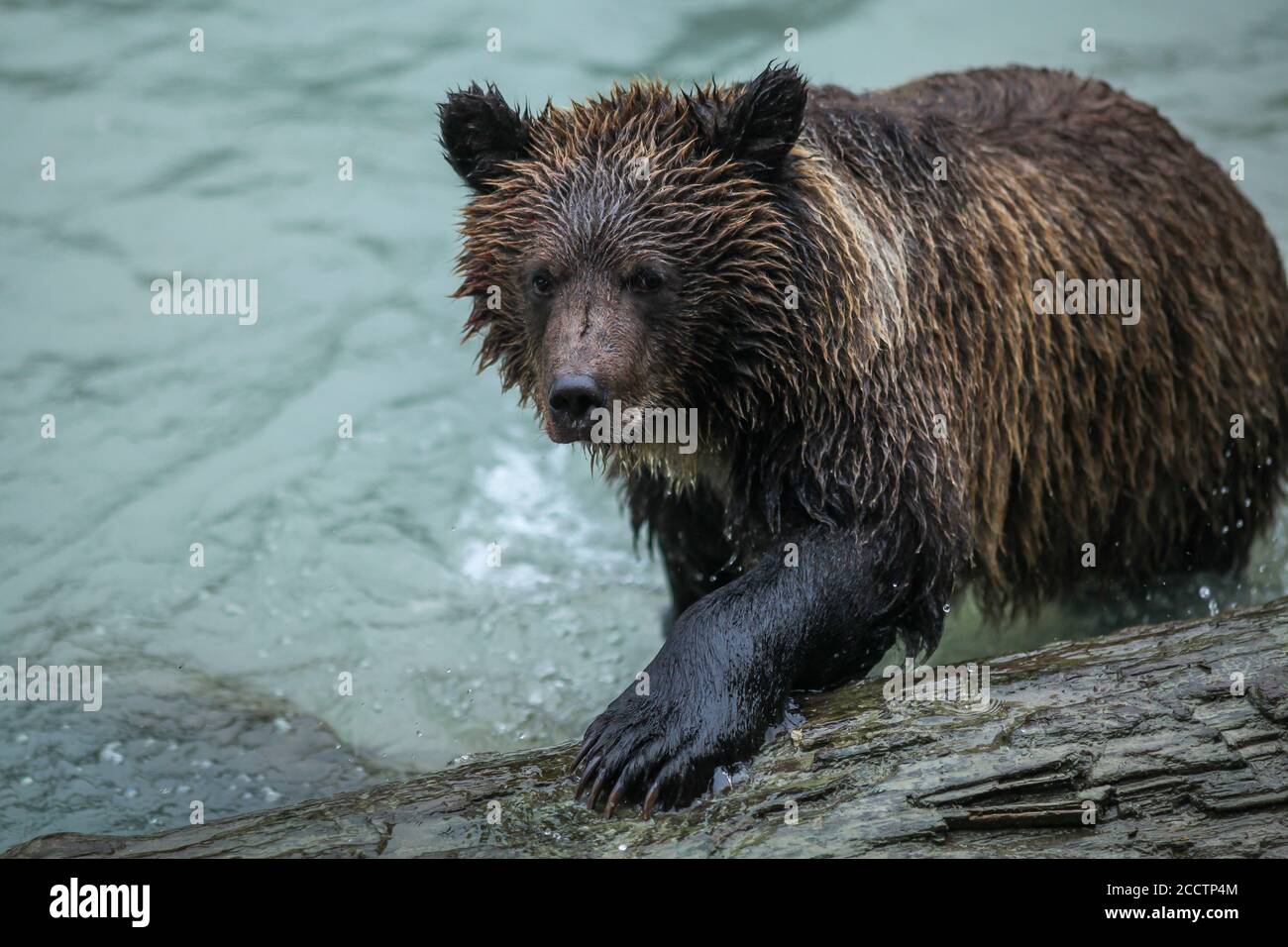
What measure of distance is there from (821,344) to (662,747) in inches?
78.1

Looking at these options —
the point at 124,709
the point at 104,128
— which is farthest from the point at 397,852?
the point at 104,128

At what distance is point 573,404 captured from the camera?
595 cm

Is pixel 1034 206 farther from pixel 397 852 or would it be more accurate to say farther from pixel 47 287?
pixel 47 287

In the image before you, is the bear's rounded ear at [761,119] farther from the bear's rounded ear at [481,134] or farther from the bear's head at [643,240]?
the bear's rounded ear at [481,134]

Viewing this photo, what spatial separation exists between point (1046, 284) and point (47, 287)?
29.1 ft

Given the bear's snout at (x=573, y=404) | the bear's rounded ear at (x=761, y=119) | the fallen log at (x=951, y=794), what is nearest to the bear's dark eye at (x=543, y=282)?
the bear's snout at (x=573, y=404)

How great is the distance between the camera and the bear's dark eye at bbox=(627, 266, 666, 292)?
627cm

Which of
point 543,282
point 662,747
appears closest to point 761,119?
point 543,282

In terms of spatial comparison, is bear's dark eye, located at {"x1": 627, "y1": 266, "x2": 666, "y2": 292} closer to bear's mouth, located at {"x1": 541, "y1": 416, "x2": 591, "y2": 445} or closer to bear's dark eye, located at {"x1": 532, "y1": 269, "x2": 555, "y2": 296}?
bear's dark eye, located at {"x1": 532, "y1": 269, "x2": 555, "y2": 296}

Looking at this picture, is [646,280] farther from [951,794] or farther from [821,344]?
[951,794]

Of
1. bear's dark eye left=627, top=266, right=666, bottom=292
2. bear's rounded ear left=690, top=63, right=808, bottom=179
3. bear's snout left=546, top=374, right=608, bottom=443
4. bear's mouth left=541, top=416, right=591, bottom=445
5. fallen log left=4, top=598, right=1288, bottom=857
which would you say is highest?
bear's rounded ear left=690, top=63, right=808, bottom=179

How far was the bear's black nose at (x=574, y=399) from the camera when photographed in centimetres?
586

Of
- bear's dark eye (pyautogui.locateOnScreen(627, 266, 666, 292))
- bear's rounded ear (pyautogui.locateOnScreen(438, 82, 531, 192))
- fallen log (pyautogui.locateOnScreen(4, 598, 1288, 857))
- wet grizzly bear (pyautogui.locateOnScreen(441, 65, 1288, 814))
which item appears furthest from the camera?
bear's rounded ear (pyautogui.locateOnScreen(438, 82, 531, 192))

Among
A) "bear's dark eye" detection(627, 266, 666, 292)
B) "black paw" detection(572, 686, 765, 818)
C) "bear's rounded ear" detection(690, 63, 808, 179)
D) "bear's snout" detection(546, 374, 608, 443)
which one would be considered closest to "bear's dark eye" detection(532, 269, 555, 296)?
"bear's dark eye" detection(627, 266, 666, 292)
